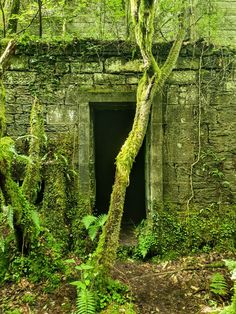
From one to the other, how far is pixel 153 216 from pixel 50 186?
1.80 metres

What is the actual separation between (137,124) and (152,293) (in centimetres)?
225

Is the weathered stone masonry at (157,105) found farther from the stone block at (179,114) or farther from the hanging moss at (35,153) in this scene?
the hanging moss at (35,153)

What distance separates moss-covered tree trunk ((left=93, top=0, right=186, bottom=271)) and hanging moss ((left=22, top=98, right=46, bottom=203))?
1416 mm

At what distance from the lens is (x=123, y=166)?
4.68m

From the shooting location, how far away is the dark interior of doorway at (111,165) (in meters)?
8.87

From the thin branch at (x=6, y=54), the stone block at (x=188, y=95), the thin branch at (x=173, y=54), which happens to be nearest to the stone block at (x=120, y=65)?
the thin branch at (x=173, y=54)

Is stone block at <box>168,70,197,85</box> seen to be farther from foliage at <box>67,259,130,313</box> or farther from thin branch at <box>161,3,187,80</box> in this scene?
foliage at <box>67,259,130,313</box>

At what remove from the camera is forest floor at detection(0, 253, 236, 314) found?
446 cm

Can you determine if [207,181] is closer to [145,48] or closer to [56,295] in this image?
[145,48]

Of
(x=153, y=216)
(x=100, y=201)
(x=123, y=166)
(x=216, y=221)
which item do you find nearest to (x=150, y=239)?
(x=153, y=216)

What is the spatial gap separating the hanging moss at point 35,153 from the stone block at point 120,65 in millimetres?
1358

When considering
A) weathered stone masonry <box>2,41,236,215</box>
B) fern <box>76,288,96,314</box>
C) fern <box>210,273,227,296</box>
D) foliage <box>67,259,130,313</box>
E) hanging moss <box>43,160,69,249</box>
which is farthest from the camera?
weathered stone masonry <box>2,41,236,215</box>

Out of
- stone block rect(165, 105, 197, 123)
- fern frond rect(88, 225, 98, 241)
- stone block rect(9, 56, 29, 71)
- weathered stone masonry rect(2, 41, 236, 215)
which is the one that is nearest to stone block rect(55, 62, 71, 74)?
weathered stone masonry rect(2, 41, 236, 215)

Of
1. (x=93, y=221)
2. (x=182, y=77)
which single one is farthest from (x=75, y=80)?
(x=93, y=221)
